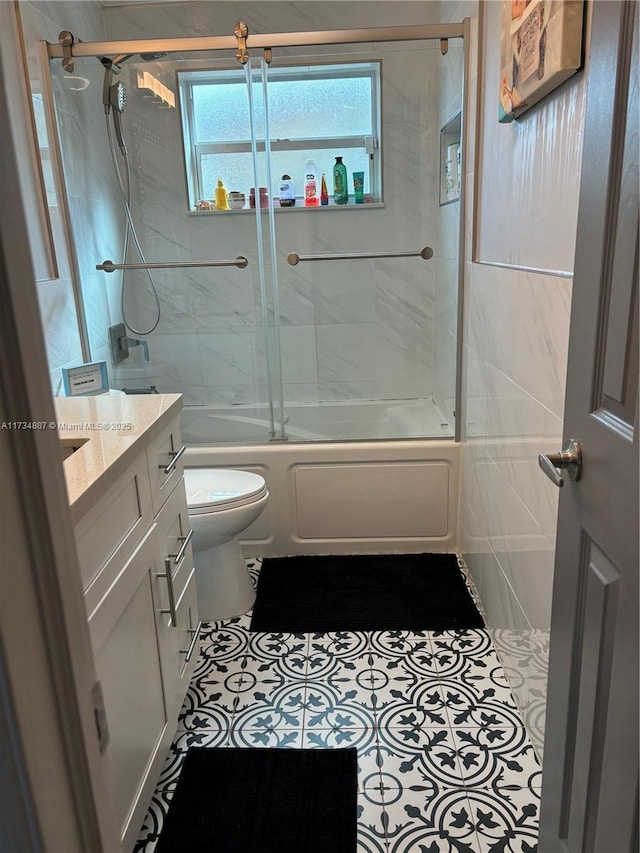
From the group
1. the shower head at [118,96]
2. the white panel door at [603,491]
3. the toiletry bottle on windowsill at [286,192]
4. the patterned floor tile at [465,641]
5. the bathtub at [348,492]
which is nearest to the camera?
the white panel door at [603,491]

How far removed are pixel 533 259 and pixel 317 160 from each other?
188 cm

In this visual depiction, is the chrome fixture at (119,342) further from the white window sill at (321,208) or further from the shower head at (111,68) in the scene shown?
the shower head at (111,68)

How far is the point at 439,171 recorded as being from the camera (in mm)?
3014

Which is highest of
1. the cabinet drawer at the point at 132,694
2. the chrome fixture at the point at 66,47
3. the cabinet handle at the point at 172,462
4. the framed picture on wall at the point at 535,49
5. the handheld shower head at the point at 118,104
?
the chrome fixture at the point at 66,47

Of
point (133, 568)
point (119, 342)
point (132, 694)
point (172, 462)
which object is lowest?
point (132, 694)

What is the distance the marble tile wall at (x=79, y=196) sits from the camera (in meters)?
2.38

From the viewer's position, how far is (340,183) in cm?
317

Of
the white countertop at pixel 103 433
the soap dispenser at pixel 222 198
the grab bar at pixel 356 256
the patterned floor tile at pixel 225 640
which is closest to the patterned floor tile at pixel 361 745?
the patterned floor tile at pixel 225 640

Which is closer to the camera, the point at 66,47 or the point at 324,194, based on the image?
the point at 66,47

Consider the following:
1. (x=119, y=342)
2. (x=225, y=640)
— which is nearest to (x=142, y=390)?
(x=119, y=342)

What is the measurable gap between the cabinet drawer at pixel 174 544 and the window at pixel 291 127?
1.85 metres

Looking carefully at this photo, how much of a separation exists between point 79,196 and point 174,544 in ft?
5.55

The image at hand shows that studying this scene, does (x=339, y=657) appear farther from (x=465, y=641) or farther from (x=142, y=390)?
(x=142, y=390)

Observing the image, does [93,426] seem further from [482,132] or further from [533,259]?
[482,132]
